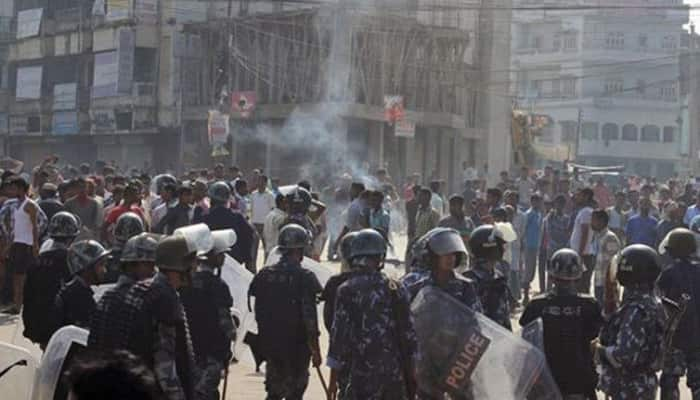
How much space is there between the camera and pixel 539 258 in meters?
17.5

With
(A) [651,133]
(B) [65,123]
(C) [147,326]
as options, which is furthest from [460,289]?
(A) [651,133]

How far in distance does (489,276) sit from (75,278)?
2336mm

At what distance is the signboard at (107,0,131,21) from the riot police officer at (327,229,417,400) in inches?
1732

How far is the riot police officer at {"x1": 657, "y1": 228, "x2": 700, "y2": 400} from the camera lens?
27.2 ft

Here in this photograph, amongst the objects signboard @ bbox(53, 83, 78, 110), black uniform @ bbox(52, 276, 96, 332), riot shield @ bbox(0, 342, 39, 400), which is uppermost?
signboard @ bbox(53, 83, 78, 110)

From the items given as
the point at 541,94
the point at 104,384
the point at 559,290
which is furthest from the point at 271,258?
the point at 541,94

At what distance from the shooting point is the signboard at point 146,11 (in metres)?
49.0

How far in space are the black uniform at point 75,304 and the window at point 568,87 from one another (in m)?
80.6

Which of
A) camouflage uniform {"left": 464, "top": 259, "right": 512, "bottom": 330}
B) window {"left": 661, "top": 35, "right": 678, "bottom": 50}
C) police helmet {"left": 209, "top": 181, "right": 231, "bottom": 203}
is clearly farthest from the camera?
window {"left": 661, "top": 35, "right": 678, "bottom": 50}

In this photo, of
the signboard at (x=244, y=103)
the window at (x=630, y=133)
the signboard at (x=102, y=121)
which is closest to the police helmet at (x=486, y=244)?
the signboard at (x=244, y=103)

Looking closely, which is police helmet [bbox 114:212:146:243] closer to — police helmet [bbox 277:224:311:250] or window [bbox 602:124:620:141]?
police helmet [bbox 277:224:311:250]

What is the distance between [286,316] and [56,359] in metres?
2.05

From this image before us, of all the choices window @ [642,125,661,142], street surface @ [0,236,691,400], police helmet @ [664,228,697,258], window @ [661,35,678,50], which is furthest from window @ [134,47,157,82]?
window @ [661,35,678,50]

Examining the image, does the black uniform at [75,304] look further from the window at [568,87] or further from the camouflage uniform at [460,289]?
the window at [568,87]
